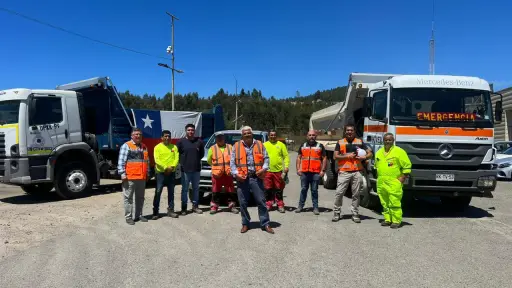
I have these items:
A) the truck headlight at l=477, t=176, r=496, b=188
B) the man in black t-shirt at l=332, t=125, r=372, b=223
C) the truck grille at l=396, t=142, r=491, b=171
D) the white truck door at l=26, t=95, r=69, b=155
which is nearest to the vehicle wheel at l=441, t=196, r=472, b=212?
the truck headlight at l=477, t=176, r=496, b=188

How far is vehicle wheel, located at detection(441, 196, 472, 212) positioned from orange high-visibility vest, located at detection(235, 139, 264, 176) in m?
4.97

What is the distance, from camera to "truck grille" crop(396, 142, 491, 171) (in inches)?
301

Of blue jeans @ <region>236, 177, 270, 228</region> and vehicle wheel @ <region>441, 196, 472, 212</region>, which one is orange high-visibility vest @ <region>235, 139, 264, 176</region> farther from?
vehicle wheel @ <region>441, 196, 472, 212</region>

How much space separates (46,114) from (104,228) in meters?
4.40

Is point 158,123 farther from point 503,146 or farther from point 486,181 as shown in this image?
point 503,146

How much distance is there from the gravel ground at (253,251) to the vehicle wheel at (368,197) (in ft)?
1.12

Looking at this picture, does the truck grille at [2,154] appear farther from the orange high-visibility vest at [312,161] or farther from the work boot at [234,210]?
the orange high-visibility vest at [312,161]

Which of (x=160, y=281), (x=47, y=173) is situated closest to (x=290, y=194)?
(x=47, y=173)

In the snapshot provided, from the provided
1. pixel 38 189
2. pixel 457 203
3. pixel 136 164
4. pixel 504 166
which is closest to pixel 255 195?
pixel 136 164

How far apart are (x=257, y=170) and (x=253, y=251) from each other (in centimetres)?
148

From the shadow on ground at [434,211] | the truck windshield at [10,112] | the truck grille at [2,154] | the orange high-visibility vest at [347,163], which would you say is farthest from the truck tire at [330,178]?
the truck grille at [2,154]

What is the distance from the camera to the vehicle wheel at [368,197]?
27.1ft

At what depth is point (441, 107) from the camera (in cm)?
789

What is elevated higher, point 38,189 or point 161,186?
point 161,186
